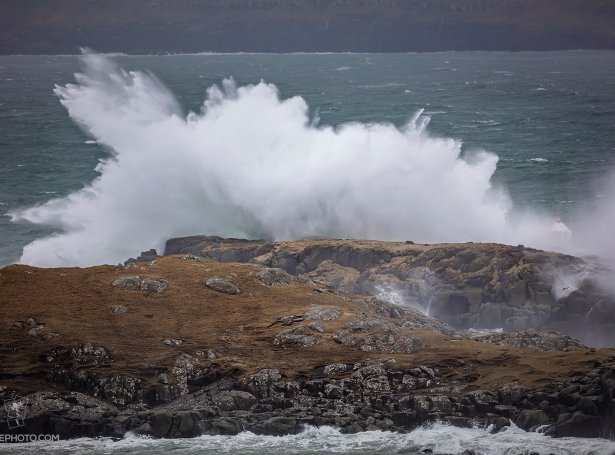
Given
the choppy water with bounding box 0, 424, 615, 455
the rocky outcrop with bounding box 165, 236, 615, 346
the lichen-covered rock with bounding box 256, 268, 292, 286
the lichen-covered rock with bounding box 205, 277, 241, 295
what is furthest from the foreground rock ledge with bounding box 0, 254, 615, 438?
the rocky outcrop with bounding box 165, 236, 615, 346

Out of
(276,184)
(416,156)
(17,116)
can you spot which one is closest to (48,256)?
(276,184)

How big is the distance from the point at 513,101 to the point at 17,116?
6013cm

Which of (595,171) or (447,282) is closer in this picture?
(447,282)

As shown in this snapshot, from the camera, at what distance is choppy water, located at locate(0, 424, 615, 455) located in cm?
3528

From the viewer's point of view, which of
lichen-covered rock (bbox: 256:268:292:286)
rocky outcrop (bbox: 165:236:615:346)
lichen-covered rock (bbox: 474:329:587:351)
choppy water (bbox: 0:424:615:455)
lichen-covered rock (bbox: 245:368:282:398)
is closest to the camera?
choppy water (bbox: 0:424:615:455)

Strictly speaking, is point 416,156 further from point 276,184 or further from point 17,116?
point 17,116

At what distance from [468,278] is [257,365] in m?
17.5

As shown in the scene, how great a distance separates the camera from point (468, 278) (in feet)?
182

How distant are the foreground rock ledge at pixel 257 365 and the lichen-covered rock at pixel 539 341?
0.26ft

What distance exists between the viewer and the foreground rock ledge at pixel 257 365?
37812mm

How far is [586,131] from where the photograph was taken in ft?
376

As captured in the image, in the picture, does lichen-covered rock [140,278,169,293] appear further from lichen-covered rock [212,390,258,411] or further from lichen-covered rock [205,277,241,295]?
lichen-covered rock [212,390,258,411]

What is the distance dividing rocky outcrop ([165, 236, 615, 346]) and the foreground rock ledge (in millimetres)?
5419

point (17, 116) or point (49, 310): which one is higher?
point (17, 116)
